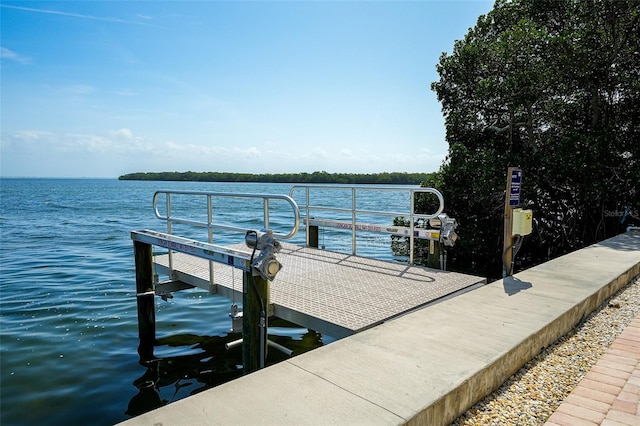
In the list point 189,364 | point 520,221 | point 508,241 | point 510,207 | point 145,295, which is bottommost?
point 189,364

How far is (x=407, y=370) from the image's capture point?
2.74 meters

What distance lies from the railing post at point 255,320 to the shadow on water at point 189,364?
3.98 feet

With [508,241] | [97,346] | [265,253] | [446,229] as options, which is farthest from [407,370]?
[97,346]

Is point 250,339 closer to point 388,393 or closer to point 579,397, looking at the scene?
point 388,393

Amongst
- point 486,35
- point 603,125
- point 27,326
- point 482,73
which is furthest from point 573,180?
point 27,326

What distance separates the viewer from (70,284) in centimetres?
984

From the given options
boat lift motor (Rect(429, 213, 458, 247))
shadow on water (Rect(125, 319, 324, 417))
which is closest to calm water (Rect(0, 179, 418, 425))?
shadow on water (Rect(125, 319, 324, 417))

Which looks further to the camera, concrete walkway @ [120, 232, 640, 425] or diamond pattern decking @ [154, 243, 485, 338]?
diamond pattern decking @ [154, 243, 485, 338]

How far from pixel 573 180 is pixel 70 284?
12.1 metres

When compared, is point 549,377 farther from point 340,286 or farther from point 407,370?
point 340,286

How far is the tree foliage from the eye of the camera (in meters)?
10.1

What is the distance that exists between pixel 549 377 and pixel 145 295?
5105 mm

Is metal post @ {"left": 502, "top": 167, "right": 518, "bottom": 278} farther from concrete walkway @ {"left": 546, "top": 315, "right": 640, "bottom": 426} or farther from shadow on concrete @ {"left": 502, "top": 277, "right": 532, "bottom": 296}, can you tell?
concrete walkway @ {"left": 546, "top": 315, "right": 640, "bottom": 426}

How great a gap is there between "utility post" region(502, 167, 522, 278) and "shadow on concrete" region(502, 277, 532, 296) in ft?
0.86
